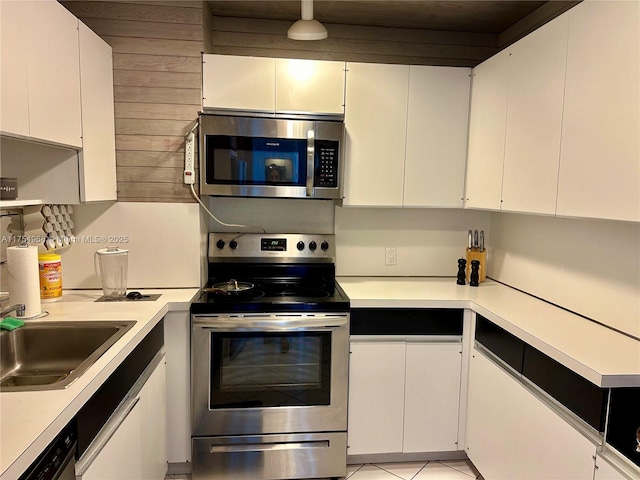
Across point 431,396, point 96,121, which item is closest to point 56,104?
point 96,121

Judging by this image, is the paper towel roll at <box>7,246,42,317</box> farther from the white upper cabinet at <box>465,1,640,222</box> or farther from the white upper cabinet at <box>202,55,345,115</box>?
the white upper cabinet at <box>465,1,640,222</box>

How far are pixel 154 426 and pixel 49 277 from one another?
2.70 ft

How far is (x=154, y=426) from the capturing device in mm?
1864

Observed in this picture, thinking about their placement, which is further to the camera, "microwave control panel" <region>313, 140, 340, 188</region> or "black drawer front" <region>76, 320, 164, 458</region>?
"microwave control panel" <region>313, 140, 340, 188</region>

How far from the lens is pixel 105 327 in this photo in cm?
164

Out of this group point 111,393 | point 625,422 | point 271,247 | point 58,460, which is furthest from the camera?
point 271,247

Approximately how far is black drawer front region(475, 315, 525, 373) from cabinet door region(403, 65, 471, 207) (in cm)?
75

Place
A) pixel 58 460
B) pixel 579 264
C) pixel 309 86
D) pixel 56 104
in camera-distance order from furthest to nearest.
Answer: pixel 309 86, pixel 579 264, pixel 56 104, pixel 58 460

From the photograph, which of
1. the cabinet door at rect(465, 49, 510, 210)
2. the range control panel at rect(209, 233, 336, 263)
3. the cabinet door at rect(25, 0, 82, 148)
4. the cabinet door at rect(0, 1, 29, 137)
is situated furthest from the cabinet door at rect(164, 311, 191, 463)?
the cabinet door at rect(465, 49, 510, 210)

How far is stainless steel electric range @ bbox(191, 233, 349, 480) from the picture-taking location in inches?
81.7

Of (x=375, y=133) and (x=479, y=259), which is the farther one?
(x=479, y=259)

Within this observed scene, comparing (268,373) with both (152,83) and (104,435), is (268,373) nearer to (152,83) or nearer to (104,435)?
(104,435)

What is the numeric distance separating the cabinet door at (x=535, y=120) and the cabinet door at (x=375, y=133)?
0.56 meters

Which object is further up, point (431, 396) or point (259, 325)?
point (259, 325)
